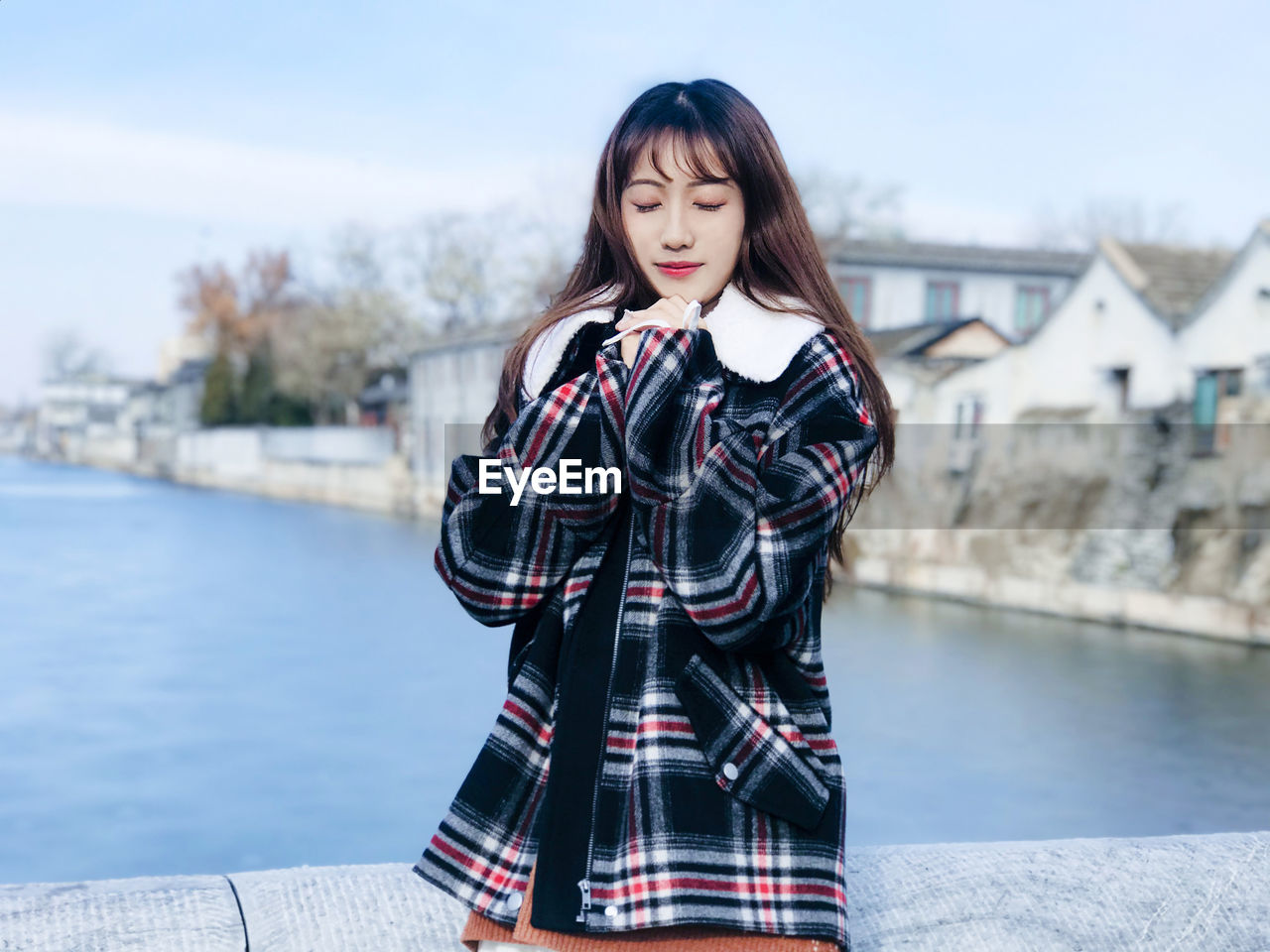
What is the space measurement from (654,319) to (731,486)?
165 mm

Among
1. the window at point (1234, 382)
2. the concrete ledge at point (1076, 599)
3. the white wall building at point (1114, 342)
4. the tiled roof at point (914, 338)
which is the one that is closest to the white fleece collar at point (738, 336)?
the concrete ledge at point (1076, 599)

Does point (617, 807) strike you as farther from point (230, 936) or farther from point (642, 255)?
point (230, 936)

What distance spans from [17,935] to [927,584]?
13717 mm

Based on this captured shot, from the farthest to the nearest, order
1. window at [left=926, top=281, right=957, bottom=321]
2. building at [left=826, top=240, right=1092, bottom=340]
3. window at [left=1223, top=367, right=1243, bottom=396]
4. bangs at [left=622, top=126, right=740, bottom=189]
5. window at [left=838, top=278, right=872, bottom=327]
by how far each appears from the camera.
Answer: window at [left=926, top=281, right=957, bottom=321] → building at [left=826, top=240, right=1092, bottom=340] → window at [left=838, top=278, right=872, bottom=327] → window at [left=1223, top=367, right=1243, bottom=396] → bangs at [left=622, top=126, right=740, bottom=189]

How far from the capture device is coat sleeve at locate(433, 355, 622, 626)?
1.07 meters

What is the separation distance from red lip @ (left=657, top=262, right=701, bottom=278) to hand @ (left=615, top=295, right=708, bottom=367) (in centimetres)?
6

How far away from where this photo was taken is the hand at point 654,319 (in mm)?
1087

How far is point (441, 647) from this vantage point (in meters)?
14.4

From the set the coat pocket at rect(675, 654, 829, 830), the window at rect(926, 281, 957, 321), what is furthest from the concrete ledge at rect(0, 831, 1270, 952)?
the window at rect(926, 281, 957, 321)

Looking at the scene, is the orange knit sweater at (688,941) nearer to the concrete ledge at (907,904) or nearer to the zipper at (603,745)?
the zipper at (603,745)

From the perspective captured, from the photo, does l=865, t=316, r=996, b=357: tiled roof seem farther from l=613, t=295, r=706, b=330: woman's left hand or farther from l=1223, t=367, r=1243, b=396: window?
l=613, t=295, r=706, b=330: woman's left hand

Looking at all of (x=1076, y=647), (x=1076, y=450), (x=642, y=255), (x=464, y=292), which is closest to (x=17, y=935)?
(x=642, y=255)

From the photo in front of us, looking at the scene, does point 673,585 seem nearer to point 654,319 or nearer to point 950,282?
point 654,319

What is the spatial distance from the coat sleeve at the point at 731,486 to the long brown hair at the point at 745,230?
0.10 meters
